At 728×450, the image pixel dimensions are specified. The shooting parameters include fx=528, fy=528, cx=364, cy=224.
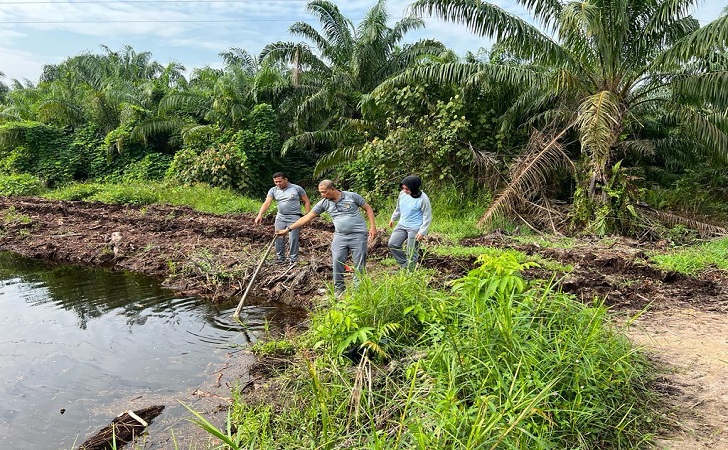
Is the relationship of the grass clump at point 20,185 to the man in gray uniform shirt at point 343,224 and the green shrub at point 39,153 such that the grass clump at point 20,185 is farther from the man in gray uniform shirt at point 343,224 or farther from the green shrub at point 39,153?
the man in gray uniform shirt at point 343,224

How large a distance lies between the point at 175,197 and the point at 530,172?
11113 millimetres

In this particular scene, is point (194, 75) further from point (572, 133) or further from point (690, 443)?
point (690, 443)

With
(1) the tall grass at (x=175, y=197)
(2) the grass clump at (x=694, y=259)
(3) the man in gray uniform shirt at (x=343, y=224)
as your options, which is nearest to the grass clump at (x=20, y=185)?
(1) the tall grass at (x=175, y=197)

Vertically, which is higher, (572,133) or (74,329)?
(572,133)

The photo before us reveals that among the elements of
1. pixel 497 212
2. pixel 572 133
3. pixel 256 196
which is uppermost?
pixel 572 133

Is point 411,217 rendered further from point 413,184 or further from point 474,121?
point 474,121

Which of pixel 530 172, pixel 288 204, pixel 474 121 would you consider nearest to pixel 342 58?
pixel 474 121

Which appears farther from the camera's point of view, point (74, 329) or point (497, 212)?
point (497, 212)

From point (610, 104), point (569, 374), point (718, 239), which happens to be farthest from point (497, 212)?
point (569, 374)

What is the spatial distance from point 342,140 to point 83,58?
85.0ft

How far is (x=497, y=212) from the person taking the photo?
11562mm

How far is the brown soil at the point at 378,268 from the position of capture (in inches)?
157

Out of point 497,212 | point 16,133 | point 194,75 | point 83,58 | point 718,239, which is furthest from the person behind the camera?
point 83,58

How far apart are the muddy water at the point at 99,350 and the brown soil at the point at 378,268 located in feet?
2.25
